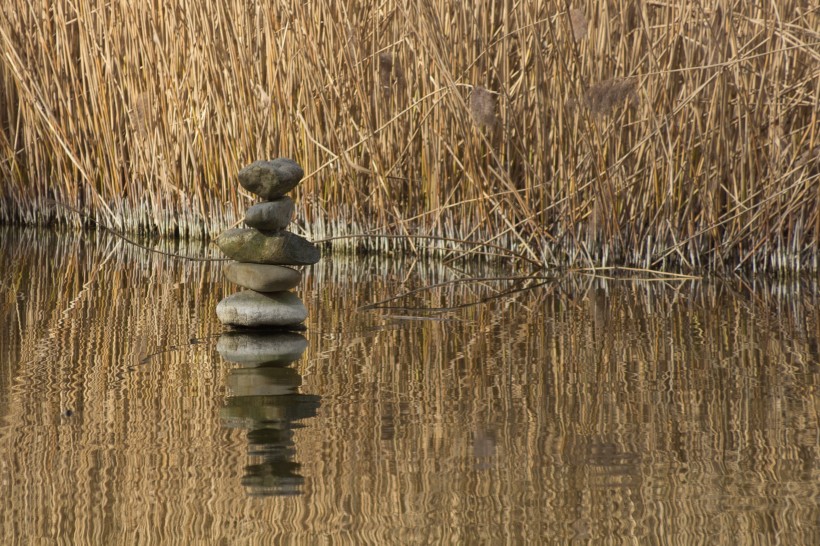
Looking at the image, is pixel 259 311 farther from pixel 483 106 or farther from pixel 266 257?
pixel 483 106

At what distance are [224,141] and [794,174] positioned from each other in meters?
1.66

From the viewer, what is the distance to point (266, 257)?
2129mm

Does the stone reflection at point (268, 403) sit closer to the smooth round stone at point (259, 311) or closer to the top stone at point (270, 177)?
the smooth round stone at point (259, 311)

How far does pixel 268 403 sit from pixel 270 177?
0.72 m

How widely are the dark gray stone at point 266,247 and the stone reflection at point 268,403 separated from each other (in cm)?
15

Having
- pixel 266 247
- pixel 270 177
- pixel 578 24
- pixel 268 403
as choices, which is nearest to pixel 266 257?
pixel 266 247

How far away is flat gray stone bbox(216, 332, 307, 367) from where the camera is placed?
183cm

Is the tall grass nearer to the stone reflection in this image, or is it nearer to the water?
the water

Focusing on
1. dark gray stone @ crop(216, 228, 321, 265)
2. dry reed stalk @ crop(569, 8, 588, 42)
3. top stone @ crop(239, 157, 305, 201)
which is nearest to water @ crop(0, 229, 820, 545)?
dark gray stone @ crop(216, 228, 321, 265)

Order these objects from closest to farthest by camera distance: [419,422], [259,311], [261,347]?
[419,422] < [261,347] < [259,311]

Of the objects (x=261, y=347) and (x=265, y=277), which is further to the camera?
(x=265, y=277)

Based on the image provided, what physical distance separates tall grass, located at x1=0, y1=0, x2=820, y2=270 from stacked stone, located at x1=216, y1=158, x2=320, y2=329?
26.6 inches

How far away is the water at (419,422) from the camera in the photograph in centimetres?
106

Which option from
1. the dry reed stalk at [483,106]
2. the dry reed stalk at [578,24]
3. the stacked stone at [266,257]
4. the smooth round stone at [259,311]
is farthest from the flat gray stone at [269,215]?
the dry reed stalk at [578,24]
